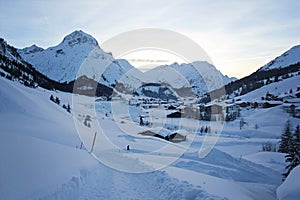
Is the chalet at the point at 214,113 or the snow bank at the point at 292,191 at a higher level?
the chalet at the point at 214,113

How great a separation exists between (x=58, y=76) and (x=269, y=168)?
174 meters

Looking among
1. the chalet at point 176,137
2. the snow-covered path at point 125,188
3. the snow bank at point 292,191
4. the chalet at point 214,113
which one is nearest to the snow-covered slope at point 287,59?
the chalet at point 214,113

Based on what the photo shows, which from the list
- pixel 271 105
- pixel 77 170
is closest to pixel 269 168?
pixel 77 170

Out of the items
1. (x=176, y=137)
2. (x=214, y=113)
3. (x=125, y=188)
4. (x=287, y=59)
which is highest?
(x=287, y=59)

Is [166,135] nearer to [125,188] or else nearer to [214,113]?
[125,188]

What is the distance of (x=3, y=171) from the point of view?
5.25 m

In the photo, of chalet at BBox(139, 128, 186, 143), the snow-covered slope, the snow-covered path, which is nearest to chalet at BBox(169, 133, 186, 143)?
chalet at BBox(139, 128, 186, 143)

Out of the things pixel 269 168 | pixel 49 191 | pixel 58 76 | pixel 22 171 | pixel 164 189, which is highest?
pixel 58 76

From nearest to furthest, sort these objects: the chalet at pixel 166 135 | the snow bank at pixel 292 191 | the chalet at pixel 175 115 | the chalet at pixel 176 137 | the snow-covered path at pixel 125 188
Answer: the snow bank at pixel 292 191
the snow-covered path at pixel 125 188
the chalet at pixel 166 135
the chalet at pixel 176 137
the chalet at pixel 175 115

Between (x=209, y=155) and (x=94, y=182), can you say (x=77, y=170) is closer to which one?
(x=94, y=182)

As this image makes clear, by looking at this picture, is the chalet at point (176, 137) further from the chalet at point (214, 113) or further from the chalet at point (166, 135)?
the chalet at point (214, 113)

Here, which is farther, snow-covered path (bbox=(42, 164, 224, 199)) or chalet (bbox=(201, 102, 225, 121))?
chalet (bbox=(201, 102, 225, 121))

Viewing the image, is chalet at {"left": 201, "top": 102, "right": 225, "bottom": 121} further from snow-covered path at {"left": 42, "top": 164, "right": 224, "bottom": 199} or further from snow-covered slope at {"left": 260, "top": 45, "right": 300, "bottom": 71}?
snow-covered slope at {"left": 260, "top": 45, "right": 300, "bottom": 71}

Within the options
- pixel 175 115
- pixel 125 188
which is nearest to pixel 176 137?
pixel 125 188
